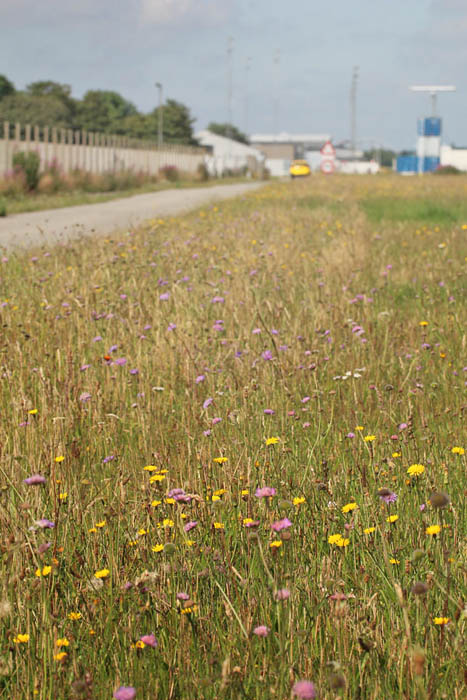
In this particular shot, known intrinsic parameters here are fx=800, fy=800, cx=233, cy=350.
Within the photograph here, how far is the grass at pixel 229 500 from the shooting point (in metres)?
1.70

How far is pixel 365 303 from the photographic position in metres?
5.33

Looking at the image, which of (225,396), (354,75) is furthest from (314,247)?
(354,75)

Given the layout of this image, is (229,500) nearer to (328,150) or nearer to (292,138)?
(328,150)

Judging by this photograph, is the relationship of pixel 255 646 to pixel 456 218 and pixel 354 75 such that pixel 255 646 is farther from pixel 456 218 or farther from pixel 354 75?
pixel 354 75

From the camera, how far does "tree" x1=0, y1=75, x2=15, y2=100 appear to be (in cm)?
9369

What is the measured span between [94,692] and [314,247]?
810 centimetres

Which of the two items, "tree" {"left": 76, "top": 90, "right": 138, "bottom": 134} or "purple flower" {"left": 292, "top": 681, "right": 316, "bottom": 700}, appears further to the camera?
"tree" {"left": 76, "top": 90, "right": 138, "bottom": 134}

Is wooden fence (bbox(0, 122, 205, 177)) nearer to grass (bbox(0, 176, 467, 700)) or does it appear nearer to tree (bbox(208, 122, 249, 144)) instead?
grass (bbox(0, 176, 467, 700))

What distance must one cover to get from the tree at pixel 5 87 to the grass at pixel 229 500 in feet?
314

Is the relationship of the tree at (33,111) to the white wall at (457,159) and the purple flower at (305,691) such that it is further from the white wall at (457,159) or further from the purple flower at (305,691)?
the purple flower at (305,691)

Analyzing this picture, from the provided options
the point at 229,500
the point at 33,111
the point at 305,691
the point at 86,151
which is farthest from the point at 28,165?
the point at 33,111

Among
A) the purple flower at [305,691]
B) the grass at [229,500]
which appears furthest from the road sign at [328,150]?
the purple flower at [305,691]

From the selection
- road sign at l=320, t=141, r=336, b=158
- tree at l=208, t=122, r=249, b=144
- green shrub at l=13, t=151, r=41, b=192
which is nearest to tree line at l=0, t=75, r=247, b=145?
tree at l=208, t=122, r=249, b=144

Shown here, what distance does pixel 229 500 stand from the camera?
7.95 ft
